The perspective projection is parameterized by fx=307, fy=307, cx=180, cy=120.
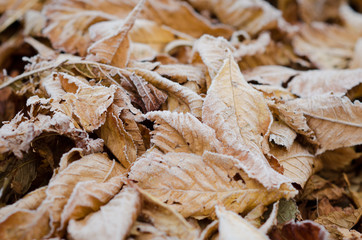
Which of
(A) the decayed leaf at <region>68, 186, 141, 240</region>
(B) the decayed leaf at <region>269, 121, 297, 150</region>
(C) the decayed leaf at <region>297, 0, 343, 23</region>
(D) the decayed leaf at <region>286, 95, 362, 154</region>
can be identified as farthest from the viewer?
(C) the decayed leaf at <region>297, 0, 343, 23</region>

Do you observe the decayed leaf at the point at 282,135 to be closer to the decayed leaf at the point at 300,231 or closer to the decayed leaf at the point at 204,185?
the decayed leaf at the point at 204,185

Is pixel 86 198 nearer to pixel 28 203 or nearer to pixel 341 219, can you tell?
pixel 28 203

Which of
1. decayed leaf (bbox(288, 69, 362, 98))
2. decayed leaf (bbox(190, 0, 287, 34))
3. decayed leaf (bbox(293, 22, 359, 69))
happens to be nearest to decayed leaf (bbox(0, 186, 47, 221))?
decayed leaf (bbox(288, 69, 362, 98))

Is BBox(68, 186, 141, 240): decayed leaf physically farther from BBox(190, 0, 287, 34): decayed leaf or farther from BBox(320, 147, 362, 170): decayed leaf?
BBox(190, 0, 287, 34): decayed leaf

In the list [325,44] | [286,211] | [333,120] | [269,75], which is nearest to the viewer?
[286,211]

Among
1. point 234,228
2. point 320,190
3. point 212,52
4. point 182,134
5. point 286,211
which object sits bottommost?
point 320,190

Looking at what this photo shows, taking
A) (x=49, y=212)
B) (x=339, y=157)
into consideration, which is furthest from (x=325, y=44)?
(x=49, y=212)

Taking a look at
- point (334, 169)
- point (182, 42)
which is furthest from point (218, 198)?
point (182, 42)
